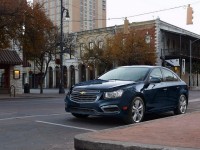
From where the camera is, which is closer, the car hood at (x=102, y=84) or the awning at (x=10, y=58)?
the car hood at (x=102, y=84)

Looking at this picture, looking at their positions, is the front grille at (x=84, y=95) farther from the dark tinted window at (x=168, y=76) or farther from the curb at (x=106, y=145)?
the curb at (x=106, y=145)

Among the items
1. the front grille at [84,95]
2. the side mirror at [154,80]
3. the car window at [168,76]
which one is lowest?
the front grille at [84,95]

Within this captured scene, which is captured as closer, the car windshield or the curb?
the curb

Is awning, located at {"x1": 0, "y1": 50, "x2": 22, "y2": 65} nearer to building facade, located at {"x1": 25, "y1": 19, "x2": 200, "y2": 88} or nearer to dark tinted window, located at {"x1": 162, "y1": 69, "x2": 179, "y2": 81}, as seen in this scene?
building facade, located at {"x1": 25, "y1": 19, "x2": 200, "y2": 88}

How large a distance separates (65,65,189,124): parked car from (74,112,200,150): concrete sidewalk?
1.40 m

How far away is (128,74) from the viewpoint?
11.3 metres

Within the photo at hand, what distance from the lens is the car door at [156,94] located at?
35.9ft

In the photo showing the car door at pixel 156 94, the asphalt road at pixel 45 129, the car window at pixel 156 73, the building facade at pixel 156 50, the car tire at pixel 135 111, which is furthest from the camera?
the building facade at pixel 156 50

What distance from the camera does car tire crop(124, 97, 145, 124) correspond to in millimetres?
10102

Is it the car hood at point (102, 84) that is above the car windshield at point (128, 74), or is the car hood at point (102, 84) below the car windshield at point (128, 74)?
below

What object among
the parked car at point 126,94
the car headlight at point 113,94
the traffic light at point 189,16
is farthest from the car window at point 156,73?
the traffic light at point 189,16

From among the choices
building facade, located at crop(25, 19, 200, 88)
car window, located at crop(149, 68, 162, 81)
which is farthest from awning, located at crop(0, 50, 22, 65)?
car window, located at crop(149, 68, 162, 81)

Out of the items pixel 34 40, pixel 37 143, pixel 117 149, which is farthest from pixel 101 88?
pixel 34 40

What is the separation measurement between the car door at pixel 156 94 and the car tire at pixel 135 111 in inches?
12.8
